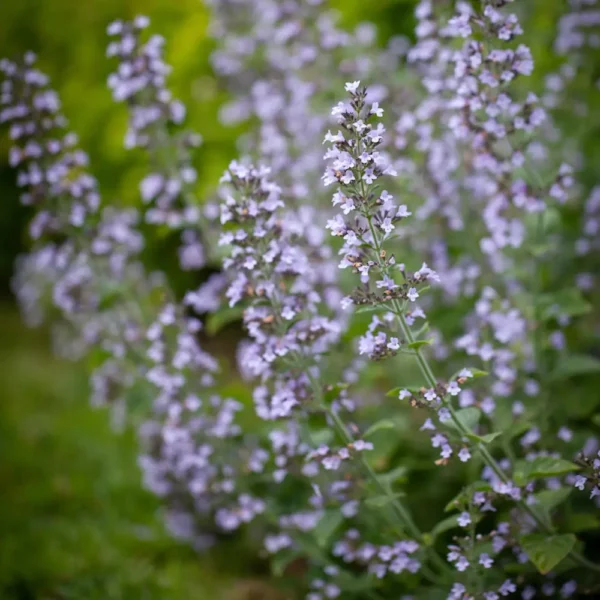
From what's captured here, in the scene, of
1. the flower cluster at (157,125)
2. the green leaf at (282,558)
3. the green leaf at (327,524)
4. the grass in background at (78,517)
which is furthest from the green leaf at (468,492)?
the flower cluster at (157,125)

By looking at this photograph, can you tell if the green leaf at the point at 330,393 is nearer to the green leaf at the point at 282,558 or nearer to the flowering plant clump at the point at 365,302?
the flowering plant clump at the point at 365,302

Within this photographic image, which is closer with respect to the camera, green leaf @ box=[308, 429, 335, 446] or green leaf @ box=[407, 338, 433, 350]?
green leaf @ box=[407, 338, 433, 350]

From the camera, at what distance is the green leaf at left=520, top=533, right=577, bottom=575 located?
2578 mm

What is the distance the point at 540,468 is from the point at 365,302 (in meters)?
0.94

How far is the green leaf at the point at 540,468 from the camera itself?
8.48 ft

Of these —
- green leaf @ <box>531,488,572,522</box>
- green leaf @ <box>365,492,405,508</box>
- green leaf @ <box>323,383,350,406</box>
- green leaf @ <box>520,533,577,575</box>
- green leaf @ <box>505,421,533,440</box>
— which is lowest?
green leaf @ <box>520,533,577,575</box>

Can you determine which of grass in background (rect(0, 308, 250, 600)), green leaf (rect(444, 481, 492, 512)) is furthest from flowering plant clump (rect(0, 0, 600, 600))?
grass in background (rect(0, 308, 250, 600))

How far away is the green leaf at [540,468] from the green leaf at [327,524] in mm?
750

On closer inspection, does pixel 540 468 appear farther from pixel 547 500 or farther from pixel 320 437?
pixel 320 437

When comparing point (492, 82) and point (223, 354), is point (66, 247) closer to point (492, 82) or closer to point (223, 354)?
point (492, 82)

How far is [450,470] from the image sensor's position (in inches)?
153

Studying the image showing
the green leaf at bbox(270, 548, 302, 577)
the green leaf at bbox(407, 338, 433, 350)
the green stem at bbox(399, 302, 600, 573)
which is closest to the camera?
the green leaf at bbox(407, 338, 433, 350)

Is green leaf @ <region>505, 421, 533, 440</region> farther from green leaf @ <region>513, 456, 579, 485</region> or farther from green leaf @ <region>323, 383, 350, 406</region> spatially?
green leaf @ <region>323, 383, 350, 406</region>

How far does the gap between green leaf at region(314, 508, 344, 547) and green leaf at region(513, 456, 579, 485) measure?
0.75 meters
